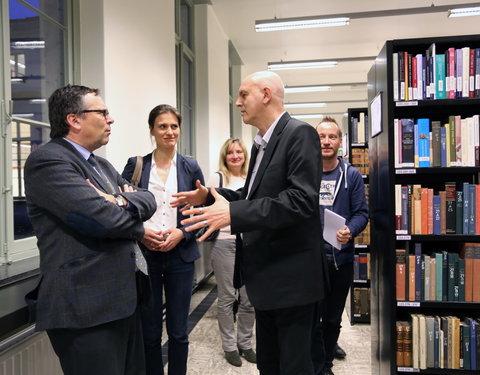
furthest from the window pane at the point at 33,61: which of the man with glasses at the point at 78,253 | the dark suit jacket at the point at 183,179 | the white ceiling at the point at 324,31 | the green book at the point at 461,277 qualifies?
the white ceiling at the point at 324,31

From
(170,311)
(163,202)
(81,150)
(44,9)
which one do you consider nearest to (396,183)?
(163,202)

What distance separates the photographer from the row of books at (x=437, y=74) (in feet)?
6.68

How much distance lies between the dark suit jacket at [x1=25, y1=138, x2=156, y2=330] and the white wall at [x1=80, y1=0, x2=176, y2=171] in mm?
1375

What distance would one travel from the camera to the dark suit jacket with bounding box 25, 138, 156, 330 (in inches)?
49.7

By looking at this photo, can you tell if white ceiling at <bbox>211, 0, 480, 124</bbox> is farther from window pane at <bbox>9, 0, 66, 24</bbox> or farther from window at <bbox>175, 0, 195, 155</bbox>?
window pane at <bbox>9, 0, 66, 24</bbox>

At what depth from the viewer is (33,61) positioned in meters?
2.42

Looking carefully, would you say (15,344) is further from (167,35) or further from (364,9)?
(364,9)

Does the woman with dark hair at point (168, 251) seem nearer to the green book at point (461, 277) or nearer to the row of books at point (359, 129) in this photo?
the green book at point (461, 277)

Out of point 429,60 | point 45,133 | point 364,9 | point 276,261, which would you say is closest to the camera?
point 276,261

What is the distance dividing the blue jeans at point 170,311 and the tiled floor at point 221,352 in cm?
64

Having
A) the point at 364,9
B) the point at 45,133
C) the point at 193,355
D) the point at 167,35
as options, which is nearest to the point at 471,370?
the point at 193,355

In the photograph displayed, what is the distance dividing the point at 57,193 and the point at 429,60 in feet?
6.38

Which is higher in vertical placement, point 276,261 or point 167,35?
point 167,35

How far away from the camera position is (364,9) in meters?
6.13
